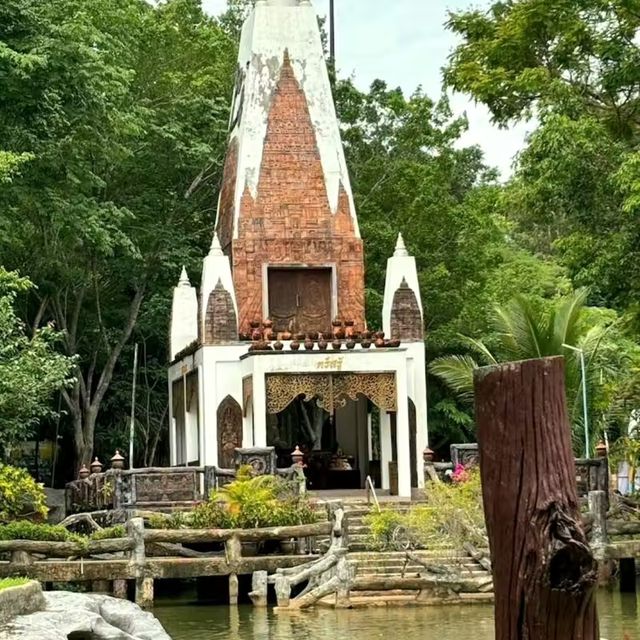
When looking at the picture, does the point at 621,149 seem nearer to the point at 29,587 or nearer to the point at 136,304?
the point at 29,587

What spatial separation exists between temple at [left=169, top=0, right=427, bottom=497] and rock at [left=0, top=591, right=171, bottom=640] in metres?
14.1

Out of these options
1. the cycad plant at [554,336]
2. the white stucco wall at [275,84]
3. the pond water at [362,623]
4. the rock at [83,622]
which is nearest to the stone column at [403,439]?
the cycad plant at [554,336]

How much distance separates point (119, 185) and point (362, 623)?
19894mm

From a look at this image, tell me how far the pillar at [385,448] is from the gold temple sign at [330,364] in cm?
202

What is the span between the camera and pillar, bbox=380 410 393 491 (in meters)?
28.0

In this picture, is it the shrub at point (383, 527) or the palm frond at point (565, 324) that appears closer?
the shrub at point (383, 527)

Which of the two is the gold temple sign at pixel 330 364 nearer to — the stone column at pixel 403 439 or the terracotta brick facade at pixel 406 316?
the stone column at pixel 403 439

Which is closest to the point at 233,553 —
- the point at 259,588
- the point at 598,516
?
the point at 259,588

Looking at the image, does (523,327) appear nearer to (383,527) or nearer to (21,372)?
(383,527)

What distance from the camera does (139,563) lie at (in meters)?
19.5

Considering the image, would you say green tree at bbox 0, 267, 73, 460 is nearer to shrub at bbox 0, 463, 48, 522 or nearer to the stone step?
shrub at bbox 0, 463, 48, 522

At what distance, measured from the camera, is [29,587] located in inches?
433

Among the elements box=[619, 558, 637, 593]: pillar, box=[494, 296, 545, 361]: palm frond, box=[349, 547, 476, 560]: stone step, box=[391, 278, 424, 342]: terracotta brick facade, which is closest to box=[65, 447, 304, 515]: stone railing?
box=[349, 547, 476, 560]: stone step

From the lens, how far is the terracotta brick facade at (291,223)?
29.4 m
